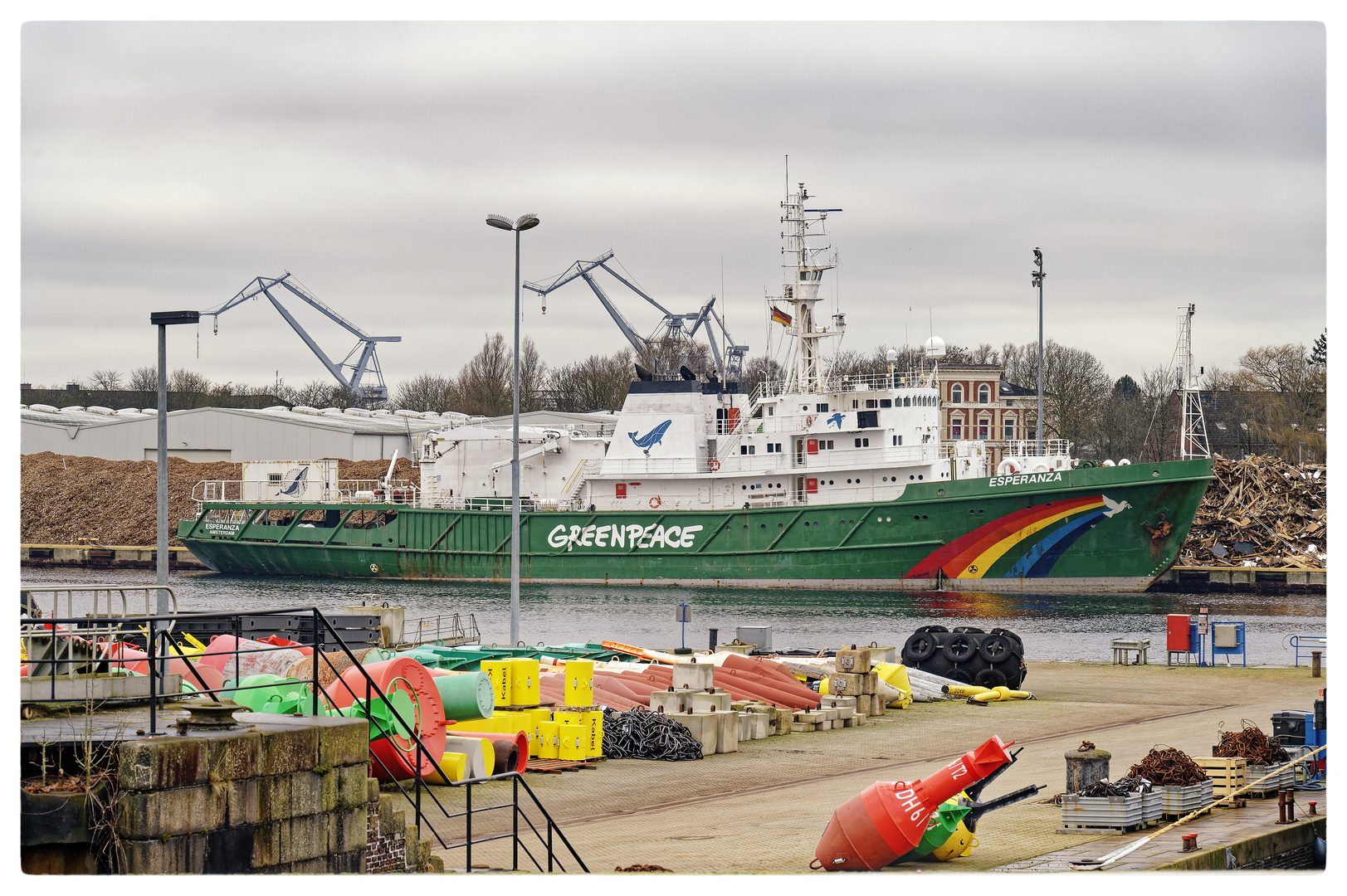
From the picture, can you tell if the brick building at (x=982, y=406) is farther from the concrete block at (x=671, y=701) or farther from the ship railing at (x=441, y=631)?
the concrete block at (x=671, y=701)

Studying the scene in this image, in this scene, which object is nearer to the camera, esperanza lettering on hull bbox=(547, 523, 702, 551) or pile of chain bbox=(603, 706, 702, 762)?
pile of chain bbox=(603, 706, 702, 762)

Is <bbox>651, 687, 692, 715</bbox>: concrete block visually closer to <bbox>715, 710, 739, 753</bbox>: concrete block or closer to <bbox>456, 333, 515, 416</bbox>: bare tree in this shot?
<bbox>715, 710, 739, 753</bbox>: concrete block

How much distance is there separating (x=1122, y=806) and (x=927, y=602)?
2944 cm

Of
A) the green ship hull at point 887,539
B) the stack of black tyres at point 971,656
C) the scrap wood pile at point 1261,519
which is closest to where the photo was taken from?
the stack of black tyres at point 971,656

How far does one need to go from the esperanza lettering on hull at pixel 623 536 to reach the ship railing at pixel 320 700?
2996 centimetres

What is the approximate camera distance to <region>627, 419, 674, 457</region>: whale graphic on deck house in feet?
154

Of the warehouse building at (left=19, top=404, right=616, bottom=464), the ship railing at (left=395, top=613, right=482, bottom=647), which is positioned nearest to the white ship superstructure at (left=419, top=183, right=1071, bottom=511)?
the ship railing at (left=395, top=613, right=482, bottom=647)

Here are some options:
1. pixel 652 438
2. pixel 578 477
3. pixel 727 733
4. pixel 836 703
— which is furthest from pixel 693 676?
pixel 578 477

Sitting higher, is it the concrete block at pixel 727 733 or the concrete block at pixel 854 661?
the concrete block at pixel 854 661

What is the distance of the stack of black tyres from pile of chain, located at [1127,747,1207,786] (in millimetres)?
10397

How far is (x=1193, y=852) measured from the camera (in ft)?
31.3

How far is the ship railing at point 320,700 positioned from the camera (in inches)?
326

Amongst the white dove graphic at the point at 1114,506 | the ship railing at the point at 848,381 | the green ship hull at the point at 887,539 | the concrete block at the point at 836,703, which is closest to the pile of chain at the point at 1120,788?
the concrete block at the point at 836,703

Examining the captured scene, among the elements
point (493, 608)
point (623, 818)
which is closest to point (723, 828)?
point (623, 818)
